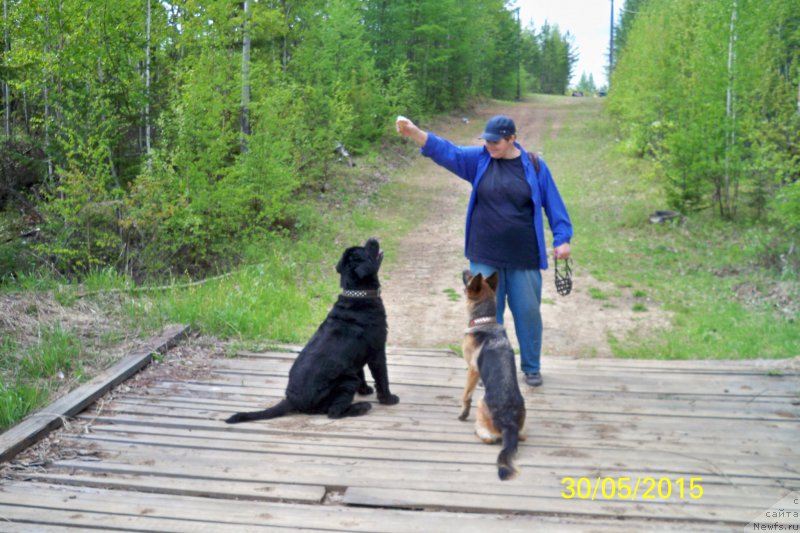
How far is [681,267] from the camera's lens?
1141 cm

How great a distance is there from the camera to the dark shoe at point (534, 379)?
5.30 metres

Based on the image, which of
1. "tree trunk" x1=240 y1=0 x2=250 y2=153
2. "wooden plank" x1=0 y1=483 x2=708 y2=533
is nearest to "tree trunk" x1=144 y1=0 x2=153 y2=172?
"tree trunk" x1=240 y1=0 x2=250 y2=153

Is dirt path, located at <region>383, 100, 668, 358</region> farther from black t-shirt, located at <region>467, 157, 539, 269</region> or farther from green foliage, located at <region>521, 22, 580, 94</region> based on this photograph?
green foliage, located at <region>521, 22, 580, 94</region>

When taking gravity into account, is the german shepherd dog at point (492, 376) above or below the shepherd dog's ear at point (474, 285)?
below

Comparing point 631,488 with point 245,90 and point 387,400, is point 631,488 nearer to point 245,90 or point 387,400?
point 387,400

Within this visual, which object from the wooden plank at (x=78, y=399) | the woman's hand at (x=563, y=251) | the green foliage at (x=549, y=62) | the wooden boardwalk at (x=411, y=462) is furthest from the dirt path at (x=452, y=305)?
the green foliage at (x=549, y=62)

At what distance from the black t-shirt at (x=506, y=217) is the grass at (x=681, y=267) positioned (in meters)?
3.01

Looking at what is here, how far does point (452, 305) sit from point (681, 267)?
450 cm

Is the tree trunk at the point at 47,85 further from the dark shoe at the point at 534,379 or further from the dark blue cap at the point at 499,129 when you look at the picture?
the dark shoe at the point at 534,379

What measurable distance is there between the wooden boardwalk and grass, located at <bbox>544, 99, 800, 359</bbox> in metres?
2.10

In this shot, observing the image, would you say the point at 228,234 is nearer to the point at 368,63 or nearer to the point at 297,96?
the point at 297,96

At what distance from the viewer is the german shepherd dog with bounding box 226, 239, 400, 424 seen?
457 cm

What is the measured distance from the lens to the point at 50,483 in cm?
347

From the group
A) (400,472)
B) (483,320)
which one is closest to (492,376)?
(483,320)
